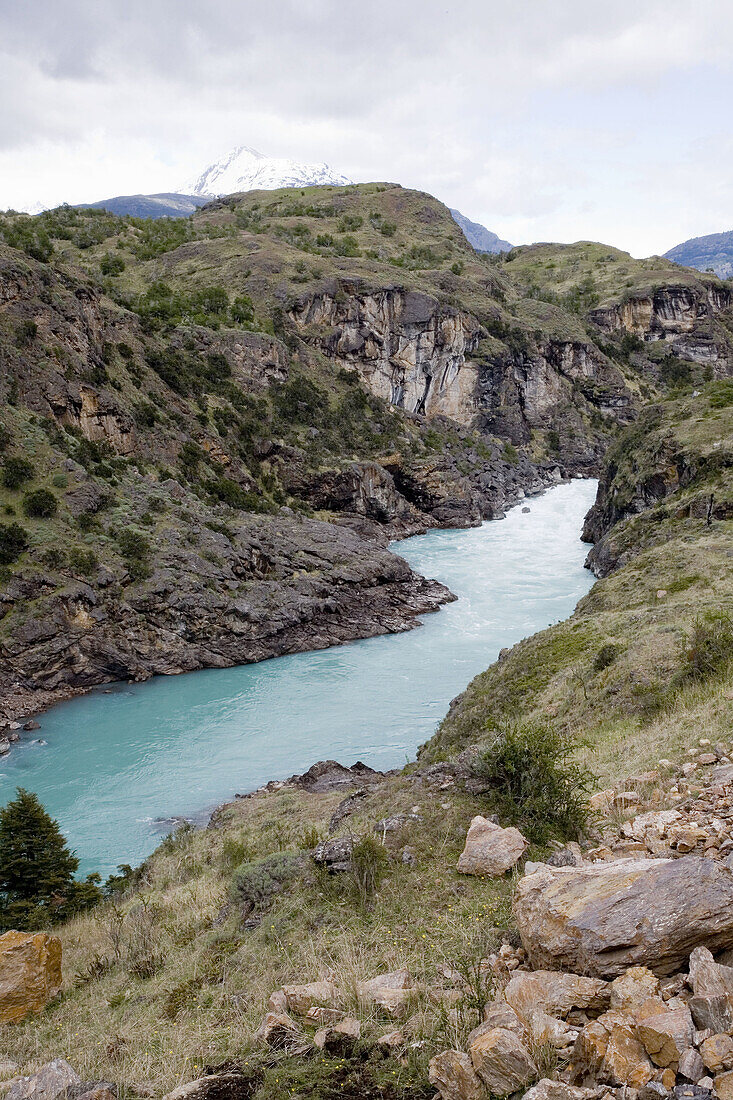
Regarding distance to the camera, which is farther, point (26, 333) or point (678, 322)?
point (678, 322)

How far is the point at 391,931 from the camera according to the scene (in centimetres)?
581

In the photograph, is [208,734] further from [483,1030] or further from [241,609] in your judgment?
[483,1030]

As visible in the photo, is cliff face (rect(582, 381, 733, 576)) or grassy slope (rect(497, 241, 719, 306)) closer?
cliff face (rect(582, 381, 733, 576))

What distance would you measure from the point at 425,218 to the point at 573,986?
116 meters

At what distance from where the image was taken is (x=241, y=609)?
31.6 metres

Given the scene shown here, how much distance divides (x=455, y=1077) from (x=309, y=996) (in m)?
1.49

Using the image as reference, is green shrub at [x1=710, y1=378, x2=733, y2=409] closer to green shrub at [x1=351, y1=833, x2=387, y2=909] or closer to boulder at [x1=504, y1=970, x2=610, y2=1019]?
green shrub at [x1=351, y1=833, x2=387, y2=909]

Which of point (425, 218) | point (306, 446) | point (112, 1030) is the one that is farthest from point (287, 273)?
point (112, 1030)

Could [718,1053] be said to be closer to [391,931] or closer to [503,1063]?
[503,1063]

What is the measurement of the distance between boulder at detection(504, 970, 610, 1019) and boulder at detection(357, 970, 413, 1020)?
2.78 feet

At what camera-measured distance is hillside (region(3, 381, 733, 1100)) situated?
391cm

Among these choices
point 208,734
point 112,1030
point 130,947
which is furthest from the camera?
point 208,734

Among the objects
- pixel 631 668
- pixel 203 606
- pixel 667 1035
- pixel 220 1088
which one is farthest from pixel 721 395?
pixel 220 1088

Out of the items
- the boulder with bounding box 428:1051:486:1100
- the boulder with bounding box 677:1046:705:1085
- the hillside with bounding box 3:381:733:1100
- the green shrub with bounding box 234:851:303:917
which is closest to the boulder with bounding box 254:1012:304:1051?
the hillside with bounding box 3:381:733:1100
